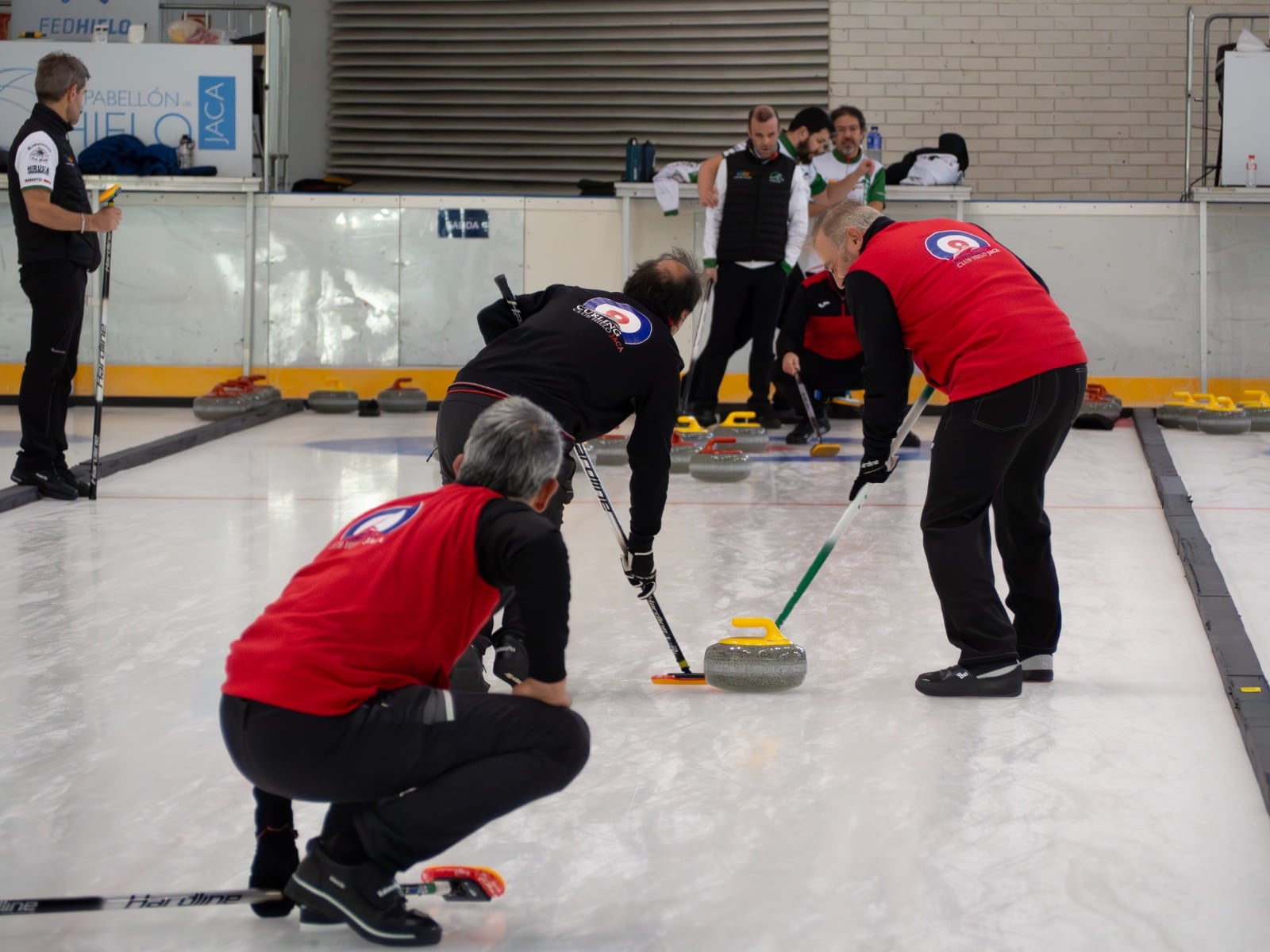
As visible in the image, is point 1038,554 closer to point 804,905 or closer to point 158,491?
point 804,905

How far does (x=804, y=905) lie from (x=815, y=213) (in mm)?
7590

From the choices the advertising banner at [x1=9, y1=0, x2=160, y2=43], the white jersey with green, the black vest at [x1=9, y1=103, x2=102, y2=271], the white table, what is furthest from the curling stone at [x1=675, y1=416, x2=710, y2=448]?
the advertising banner at [x1=9, y1=0, x2=160, y2=43]

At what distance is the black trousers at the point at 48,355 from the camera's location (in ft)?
20.8

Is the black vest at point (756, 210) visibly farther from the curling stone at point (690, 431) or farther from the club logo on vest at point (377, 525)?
the club logo on vest at point (377, 525)

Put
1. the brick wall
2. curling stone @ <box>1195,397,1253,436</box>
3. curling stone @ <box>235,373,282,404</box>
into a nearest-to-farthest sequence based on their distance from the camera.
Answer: curling stone @ <box>1195,397,1253,436</box> < curling stone @ <box>235,373,282,404</box> < the brick wall

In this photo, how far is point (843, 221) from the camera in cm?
378

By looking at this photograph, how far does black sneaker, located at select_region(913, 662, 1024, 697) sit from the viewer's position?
376 cm

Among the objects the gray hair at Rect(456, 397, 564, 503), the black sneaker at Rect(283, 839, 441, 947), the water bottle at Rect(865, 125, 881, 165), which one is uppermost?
the water bottle at Rect(865, 125, 881, 165)

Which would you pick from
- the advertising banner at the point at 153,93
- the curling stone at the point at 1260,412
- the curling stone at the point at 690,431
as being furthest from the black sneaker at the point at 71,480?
the curling stone at the point at 1260,412

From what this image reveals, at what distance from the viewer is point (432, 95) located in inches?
532

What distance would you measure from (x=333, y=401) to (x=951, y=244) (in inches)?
278

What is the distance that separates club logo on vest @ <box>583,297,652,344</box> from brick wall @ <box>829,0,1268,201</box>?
992cm

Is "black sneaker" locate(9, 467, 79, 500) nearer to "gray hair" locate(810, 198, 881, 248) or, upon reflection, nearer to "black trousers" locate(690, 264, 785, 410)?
"black trousers" locate(690, 264, 785, 410)

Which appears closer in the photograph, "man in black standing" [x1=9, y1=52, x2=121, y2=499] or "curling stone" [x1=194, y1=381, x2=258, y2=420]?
"man in black standing" [x1=9, y1=52, x2=121, y2=499]
